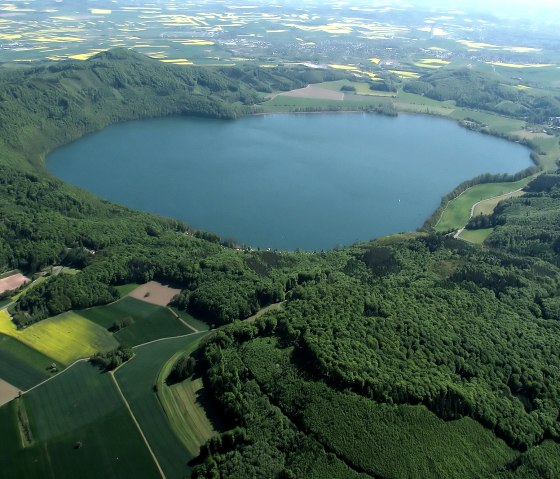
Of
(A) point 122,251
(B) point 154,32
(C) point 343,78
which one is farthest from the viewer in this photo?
(B) point 154,32

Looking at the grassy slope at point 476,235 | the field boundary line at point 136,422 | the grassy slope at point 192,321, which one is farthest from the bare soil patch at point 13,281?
the grassy slope at point 476,235

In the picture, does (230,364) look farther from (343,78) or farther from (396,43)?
(396,43)

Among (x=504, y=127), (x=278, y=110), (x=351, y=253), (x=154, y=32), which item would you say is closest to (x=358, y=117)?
(x=278, y=110)

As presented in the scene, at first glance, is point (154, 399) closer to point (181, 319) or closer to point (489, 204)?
point (181, 319)

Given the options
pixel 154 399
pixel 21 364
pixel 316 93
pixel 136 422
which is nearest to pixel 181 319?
pixel 154 399

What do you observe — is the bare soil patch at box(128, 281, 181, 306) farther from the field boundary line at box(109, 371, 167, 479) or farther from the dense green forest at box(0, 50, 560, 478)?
the field boundary line at box(109, 371, 167, 479)

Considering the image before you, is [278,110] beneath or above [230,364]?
beneath

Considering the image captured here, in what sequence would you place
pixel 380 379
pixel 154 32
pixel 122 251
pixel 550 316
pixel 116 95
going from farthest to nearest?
pixel 154 32 < pixel 116 95 < pixel 122 251 < pixel 550 316 < pixel 380 379
